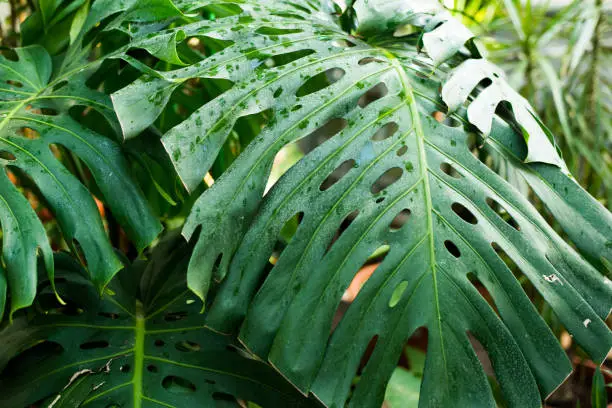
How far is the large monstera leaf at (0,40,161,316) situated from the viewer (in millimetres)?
648

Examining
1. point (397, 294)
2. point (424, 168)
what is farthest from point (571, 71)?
point (424, 168)

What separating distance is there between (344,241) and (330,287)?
5 cm

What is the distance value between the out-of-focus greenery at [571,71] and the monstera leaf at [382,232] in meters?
0.70

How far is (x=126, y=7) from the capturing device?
2.85 ft

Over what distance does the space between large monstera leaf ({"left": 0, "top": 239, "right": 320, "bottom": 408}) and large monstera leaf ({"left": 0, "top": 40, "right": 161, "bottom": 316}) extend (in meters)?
0.12

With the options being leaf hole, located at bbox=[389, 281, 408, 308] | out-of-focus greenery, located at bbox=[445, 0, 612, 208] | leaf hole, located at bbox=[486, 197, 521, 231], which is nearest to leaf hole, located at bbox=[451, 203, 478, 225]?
leaf hole, located at bbox=[486, 197, 521, 231]

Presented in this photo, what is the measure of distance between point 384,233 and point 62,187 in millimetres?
364

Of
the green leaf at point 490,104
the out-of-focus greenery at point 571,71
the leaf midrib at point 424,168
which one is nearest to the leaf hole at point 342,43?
the leaf midrib at point 424,168

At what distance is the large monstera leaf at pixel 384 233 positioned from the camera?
0.63 m

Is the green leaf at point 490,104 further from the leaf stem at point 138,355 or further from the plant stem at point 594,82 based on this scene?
the plant stem at point 594,82

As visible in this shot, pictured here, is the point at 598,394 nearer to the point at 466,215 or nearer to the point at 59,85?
the point at 466,215

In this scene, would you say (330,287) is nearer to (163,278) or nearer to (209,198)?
(209,198)

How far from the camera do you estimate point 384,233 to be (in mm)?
675

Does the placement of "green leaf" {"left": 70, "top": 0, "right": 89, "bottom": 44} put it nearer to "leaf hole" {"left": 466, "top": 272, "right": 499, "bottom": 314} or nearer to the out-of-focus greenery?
"leaf hole" {"left": 466, "top": 272, "right": 499, "bottom": 314}
